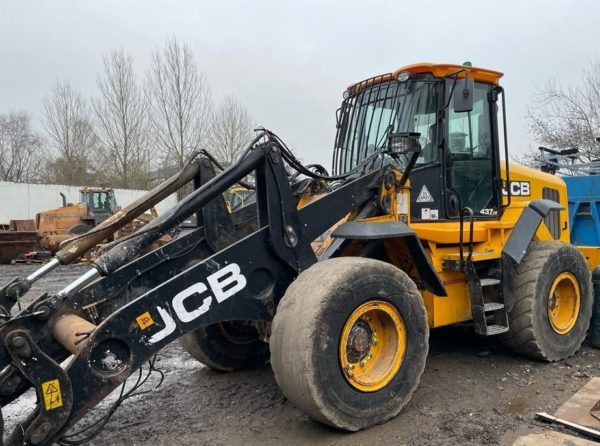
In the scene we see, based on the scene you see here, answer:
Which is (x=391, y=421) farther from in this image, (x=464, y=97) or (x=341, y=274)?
(x=464, y=97)

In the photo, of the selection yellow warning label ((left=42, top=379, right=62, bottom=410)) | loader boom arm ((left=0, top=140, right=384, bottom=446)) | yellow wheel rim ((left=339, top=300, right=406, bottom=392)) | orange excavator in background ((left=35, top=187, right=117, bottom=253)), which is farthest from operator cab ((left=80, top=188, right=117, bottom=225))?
yellow warning label ((left=42, top=379, right=62, bottom=410))

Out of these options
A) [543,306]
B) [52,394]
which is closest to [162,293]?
[52,394]

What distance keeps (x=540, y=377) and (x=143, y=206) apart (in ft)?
11.9

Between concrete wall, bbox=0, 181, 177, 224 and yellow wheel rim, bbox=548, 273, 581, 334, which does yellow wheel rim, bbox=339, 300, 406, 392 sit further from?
concrete wall, bbox=0, 181, 177, 224

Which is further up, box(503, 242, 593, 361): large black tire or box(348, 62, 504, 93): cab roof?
box(348, 62, 504, 93): cab roof

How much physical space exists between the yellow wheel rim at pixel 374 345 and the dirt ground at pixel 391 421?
1.07 ft

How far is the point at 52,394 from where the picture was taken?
116 inches

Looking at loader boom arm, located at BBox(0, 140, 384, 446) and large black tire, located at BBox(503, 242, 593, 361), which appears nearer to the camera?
loader boom arm, located at BBox(0, 140, 384, 446)

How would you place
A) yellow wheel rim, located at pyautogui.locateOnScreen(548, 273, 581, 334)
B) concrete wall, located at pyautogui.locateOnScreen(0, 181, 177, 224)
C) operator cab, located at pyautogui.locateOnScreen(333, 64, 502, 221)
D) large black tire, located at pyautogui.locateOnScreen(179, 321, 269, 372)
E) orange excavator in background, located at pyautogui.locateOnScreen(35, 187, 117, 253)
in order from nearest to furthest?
operator cab, located at pyautogui.locateOnScreen(333, 64, 502, 221) < large black tire, located at pyautogui.locateOnScreen(179, 321, 269, 372) < yellow wheel rim, located at pyautogui.locateOnScreen(548, 273, 581, 334) < orange excavator in background, located at pyautogui.locateOnScreen(35, 187, 117, 253) < concrete wall, located at pyautogui.locateOnScreen(0, 181, 177, 224)

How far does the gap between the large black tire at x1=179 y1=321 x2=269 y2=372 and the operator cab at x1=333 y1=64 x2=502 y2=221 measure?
6.07ft

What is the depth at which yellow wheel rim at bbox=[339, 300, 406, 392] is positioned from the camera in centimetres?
375

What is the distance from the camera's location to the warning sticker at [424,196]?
4945mm

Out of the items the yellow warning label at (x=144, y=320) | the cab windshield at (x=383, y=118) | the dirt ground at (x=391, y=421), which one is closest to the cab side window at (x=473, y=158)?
the cab windshield at (x=383, y=118)

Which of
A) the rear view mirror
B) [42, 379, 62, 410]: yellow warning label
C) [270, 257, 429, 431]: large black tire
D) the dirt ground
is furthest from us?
the rear view mirror
